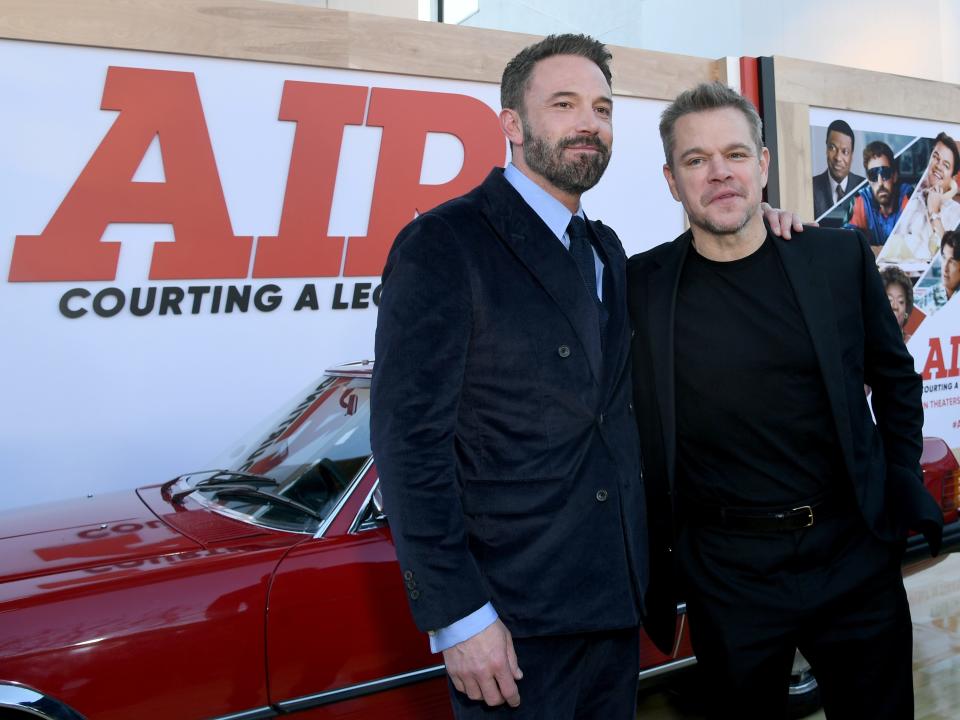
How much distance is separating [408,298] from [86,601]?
1.19m

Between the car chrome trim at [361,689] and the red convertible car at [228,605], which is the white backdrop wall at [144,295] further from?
the car chrome trim at [361,689]

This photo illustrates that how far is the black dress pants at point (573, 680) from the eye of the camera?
60.4 inches

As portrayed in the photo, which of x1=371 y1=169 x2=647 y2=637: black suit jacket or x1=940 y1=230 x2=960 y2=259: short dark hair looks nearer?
x1=371 y1=169 x2=647 y2=637: black suit jacket

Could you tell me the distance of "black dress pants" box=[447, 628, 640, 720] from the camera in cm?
153

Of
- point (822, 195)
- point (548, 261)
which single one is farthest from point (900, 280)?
point (548, 261)

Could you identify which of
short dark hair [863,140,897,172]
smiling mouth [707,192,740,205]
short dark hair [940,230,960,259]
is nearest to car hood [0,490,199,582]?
smiling mouth [707,192,740,205]

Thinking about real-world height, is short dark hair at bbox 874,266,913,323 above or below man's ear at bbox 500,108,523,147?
above

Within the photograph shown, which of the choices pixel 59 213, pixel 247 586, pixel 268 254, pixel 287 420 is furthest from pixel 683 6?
pixel 247 586

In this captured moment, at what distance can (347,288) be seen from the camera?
4.86m

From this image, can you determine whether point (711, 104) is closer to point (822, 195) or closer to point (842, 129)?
point (822, 195)

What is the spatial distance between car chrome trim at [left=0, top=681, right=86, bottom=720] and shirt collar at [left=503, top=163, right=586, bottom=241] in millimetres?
1499

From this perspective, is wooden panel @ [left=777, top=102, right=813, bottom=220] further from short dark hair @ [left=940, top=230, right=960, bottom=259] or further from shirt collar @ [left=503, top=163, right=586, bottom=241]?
shirt collar @ [left=503, top=163, right=586, bottom=241]

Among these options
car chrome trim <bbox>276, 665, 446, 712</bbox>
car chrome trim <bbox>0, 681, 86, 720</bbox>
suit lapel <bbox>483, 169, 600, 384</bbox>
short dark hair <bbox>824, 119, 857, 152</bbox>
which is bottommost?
car chrome trim <bbox>276, 665, 446, 712</bbox>

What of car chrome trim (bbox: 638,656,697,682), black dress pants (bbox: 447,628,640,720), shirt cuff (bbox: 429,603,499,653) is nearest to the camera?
shirt cuff (bbox: 429,603,499,653)
